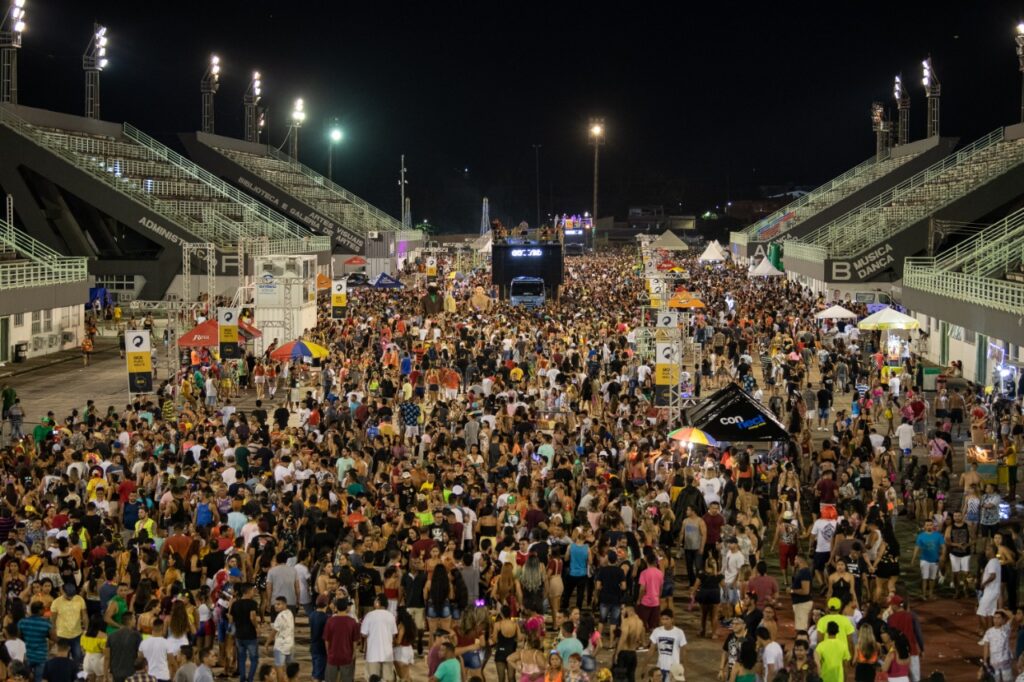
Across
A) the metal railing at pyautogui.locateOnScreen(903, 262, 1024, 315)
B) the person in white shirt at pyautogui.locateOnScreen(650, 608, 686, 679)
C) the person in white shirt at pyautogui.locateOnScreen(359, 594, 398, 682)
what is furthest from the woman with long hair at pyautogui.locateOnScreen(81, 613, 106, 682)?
the metal railing at pyautogui.locateOnScreen(903, 262, 1024, 315)

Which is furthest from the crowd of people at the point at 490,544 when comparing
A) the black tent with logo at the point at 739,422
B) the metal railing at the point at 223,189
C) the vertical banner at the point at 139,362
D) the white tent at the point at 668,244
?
the white tent at the point at 668,244

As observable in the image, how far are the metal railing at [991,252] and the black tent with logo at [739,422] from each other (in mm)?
17415

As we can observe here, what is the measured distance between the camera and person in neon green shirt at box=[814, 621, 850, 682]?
11055 mm

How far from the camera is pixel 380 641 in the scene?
11820 millimetres

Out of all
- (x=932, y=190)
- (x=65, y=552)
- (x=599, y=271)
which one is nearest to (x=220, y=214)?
(x=599, y=271)

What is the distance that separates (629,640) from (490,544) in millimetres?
2668

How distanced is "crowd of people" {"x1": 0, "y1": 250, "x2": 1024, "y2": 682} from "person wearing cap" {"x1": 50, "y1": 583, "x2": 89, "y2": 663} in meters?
0.02

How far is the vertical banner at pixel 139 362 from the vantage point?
26719 millimetres

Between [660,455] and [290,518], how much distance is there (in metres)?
6.31

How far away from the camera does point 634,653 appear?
469 inches

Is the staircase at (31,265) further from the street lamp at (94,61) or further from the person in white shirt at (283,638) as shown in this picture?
the person in white shirt at (283,638)

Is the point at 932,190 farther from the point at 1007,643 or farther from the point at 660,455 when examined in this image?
the point at 1007,643

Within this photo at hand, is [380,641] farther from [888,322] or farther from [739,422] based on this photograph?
[888,322]

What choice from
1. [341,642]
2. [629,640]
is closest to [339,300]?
[341,642]
